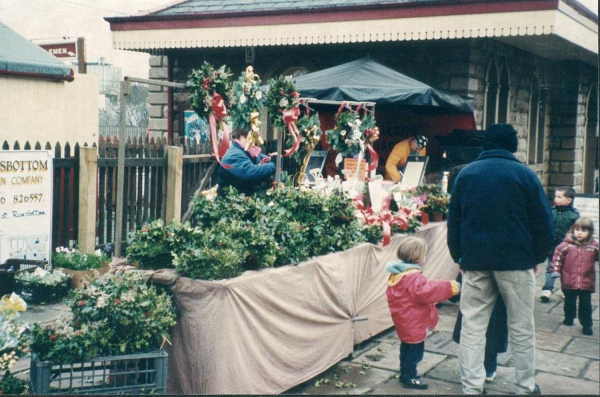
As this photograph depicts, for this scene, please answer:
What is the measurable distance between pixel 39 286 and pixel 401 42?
7629mm

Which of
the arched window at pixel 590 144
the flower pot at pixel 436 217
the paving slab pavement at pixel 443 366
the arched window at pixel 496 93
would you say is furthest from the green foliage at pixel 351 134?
the arched window at pixel 590 144

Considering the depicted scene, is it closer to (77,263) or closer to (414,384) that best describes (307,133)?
(77,263)

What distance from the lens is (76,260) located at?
→ 6805 millimetres

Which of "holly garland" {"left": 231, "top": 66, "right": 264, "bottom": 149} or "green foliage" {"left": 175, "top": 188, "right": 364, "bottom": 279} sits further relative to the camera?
"holly garland" {"left": 231, "top": 66, "right": 264, "bottom": 149}

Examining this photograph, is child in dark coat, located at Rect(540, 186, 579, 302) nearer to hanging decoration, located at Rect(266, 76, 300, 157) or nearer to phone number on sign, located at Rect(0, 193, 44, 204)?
hanging decoration, located at Rect(266, 76, 300, 157)

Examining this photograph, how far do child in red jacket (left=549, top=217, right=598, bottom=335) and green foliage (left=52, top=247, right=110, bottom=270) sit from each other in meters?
4.52

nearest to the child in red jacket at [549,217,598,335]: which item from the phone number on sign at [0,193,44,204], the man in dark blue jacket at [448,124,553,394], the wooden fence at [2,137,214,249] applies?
the man in dark blue jacket at [448,124,553,394]

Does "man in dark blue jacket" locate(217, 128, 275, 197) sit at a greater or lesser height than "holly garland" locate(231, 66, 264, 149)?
lesser

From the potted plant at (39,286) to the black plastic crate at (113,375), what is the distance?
261 centimetres

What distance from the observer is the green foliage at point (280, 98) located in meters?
6.80

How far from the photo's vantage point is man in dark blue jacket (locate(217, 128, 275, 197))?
627 centimetres

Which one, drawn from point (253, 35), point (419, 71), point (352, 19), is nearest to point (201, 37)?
point (253, 35)

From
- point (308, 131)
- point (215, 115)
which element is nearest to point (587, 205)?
point (308, 131)

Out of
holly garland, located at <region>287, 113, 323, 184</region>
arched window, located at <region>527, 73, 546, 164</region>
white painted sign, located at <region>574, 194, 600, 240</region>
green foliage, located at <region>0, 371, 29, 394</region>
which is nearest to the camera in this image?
green foliage, located at <region>0, 371, 29, 394</region>
